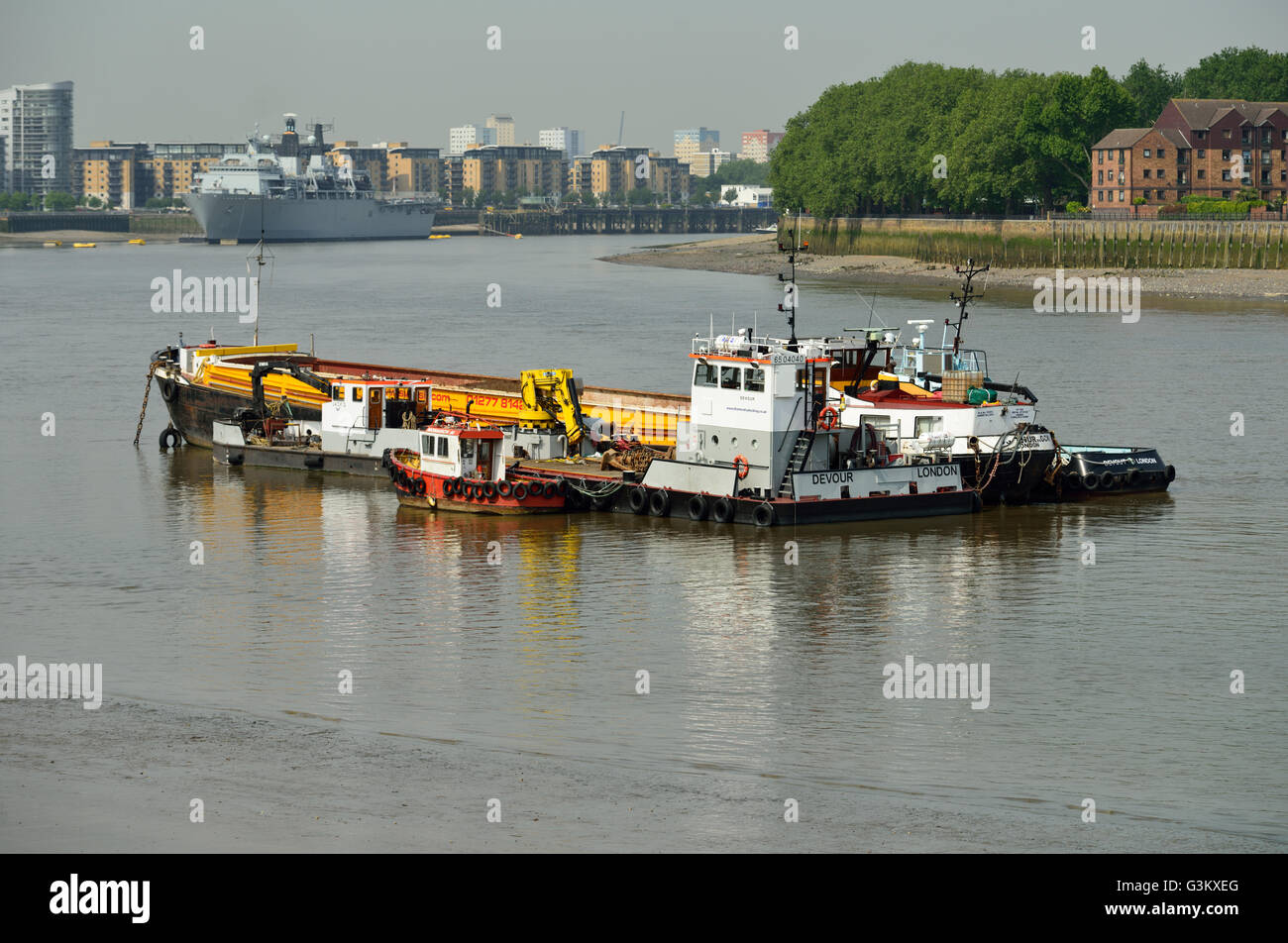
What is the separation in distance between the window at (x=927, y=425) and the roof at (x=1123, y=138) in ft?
346

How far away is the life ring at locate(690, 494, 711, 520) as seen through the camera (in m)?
40.3

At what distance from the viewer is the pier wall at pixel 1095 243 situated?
11744 cm

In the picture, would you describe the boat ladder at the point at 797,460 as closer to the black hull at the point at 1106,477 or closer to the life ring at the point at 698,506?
the life ring at the point at 698,506

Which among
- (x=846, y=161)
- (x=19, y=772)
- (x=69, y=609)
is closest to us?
(x=19, y=772)

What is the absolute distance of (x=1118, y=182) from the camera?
14200 centimetres

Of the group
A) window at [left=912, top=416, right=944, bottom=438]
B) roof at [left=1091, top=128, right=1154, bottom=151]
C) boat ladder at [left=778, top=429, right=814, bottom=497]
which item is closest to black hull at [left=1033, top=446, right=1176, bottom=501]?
window at [left=912, top=416, right=944, bottom=438]

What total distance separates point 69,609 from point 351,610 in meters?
5.18

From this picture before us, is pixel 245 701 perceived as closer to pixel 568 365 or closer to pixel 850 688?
pixel 850 688
